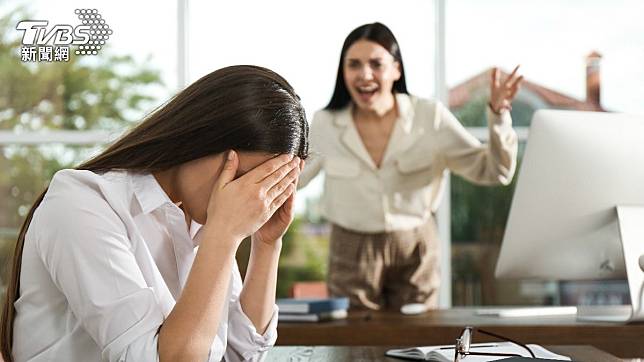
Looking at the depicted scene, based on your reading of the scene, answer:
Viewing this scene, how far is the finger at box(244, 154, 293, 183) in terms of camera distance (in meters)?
1.66

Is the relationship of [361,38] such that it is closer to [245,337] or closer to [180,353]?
[245,337]

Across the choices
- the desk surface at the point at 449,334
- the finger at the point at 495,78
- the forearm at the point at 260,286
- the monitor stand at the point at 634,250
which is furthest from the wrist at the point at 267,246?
the finger at the point at 495,78

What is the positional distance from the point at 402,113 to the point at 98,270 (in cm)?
237

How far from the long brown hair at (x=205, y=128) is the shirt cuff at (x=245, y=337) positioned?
1.33 feet

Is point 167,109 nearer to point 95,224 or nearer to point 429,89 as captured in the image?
point 95,224

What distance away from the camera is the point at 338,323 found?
8.67 feet

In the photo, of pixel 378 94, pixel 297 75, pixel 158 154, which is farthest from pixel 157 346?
pixel 297 75

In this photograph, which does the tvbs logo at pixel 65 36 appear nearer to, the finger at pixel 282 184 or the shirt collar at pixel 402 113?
the shirt collar at pixel 402 113

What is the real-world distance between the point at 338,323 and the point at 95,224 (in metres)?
1.20

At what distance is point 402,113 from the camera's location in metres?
3.79

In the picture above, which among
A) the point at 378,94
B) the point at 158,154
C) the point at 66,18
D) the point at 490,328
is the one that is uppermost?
the point at 66,18

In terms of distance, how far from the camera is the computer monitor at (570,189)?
2.49 meters

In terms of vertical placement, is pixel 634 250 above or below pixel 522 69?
below

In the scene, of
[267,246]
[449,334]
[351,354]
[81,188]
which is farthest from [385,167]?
[81,188]
